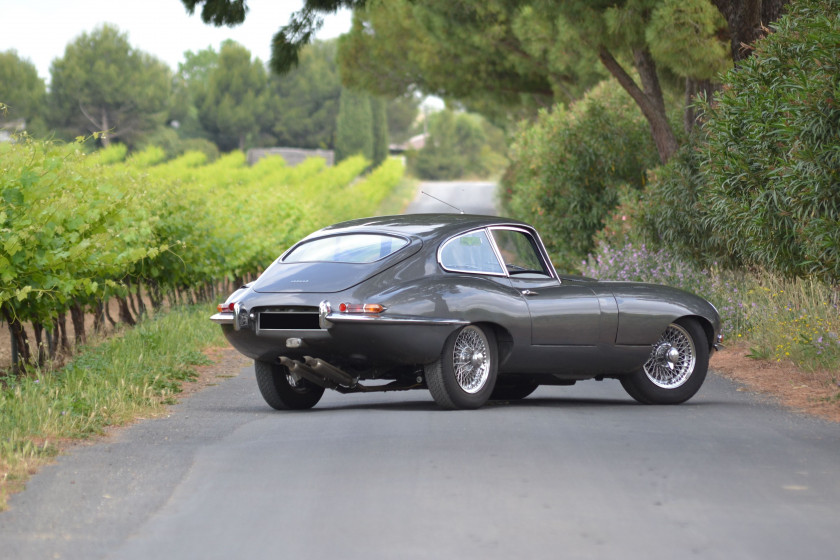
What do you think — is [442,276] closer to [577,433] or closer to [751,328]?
[577,433]

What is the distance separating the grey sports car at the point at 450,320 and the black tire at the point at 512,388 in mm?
42

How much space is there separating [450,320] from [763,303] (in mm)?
8089

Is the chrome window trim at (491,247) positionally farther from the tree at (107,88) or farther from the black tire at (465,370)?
the tree at (107,88)

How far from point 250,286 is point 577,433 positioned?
3.02 m

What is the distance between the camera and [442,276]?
978cm

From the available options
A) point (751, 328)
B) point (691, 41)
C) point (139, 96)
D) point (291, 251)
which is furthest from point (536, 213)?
Answer: point (139, 96)

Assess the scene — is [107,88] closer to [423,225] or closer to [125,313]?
[125,313]

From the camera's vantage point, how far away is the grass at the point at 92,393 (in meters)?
8.15

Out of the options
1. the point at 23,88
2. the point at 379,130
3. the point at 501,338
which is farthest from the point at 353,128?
the point at 501,338

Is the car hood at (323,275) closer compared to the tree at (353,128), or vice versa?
the car hood at (323,275)

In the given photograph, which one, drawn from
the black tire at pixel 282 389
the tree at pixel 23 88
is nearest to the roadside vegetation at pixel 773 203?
the black tire at pixel 282 389

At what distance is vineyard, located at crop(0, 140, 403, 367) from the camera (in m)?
11.9

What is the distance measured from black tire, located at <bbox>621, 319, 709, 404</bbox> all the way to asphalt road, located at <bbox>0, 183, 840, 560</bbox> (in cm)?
97

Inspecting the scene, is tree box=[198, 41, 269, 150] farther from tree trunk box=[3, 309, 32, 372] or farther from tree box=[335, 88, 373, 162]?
tree trunk box=[3, 309, 32, 372]
